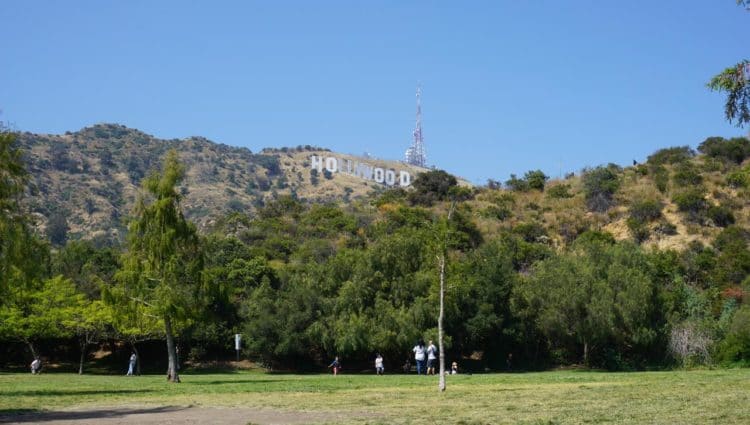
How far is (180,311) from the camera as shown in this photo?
126 ft

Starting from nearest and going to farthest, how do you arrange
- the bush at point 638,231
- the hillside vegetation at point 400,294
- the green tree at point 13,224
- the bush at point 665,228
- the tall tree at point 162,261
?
the green tree at point 13,224
the tall tree at point 162,261
the hillside vegetation at point 400,294
the bush at point 665,228
the bush at point 638,231

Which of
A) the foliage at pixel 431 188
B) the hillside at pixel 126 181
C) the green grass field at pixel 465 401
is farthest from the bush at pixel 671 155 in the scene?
the green grass field at pixel 465 401

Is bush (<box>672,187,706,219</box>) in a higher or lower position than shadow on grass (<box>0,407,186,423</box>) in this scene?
higher

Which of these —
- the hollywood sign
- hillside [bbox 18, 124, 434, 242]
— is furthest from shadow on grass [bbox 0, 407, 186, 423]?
the hollywood sign

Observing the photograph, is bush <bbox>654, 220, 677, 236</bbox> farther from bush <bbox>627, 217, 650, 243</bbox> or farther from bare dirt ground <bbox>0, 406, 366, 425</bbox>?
bare dirt ground <bbox>0, 406, 366, 425</bbox>

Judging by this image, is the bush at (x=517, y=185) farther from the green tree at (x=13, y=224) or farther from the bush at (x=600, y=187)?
the green tree at (x=13, y=224)

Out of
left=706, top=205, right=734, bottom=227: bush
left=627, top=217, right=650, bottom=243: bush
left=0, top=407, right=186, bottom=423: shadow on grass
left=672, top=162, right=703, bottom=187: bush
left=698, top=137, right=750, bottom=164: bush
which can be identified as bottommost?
left=0, top=407, right=186, bottom=423: shadow on grass

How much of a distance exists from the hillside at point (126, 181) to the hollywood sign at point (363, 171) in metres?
2.77

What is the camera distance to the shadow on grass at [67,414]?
59.5ft

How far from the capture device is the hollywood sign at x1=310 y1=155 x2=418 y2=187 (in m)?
191

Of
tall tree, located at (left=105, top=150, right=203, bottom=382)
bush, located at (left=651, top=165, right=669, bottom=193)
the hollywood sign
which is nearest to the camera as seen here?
tall tree, located at (left=105, top=150, right=203, bottom=382)

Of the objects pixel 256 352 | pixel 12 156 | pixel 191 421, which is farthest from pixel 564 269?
pixel 191 421

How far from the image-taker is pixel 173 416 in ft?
61.4

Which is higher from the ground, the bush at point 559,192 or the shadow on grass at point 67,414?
the bush at point 559,192
